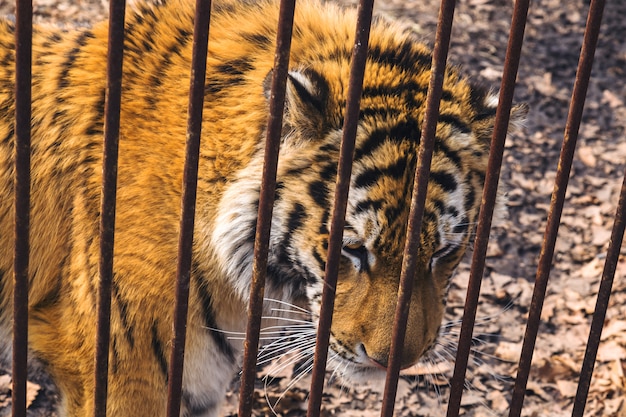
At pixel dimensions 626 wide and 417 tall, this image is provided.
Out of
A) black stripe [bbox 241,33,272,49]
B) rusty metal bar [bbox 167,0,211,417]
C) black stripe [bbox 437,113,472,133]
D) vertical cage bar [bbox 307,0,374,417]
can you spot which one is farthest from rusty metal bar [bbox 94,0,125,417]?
black stripe [bbox 437,113,472,133]

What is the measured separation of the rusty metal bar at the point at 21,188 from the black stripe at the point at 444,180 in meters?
1.19

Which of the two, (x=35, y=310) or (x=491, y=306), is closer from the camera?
(x=35, y=310)

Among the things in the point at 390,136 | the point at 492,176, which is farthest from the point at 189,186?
the point at 390,136

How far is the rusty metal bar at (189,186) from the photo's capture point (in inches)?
63.7

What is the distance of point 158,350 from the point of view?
259cm

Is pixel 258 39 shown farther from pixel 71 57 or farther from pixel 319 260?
pixel 319 260

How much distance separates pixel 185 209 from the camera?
68.7 inches

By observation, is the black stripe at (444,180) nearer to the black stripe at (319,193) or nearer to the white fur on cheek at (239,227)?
the black stripe at (319,193)

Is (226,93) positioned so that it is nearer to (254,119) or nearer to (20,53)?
(254,119)

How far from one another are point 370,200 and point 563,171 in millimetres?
734

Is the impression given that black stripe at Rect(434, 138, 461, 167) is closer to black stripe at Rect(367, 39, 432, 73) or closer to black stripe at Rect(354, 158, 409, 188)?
black stripe at Rect(354, 158, 409, 188)

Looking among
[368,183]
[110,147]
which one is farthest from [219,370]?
[110,147]

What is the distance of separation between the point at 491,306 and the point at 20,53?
130 inches

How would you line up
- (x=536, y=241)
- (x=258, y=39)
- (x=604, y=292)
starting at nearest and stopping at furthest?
(x=604, y=292)
(x=258, y=39)
(x=536, y=241)
